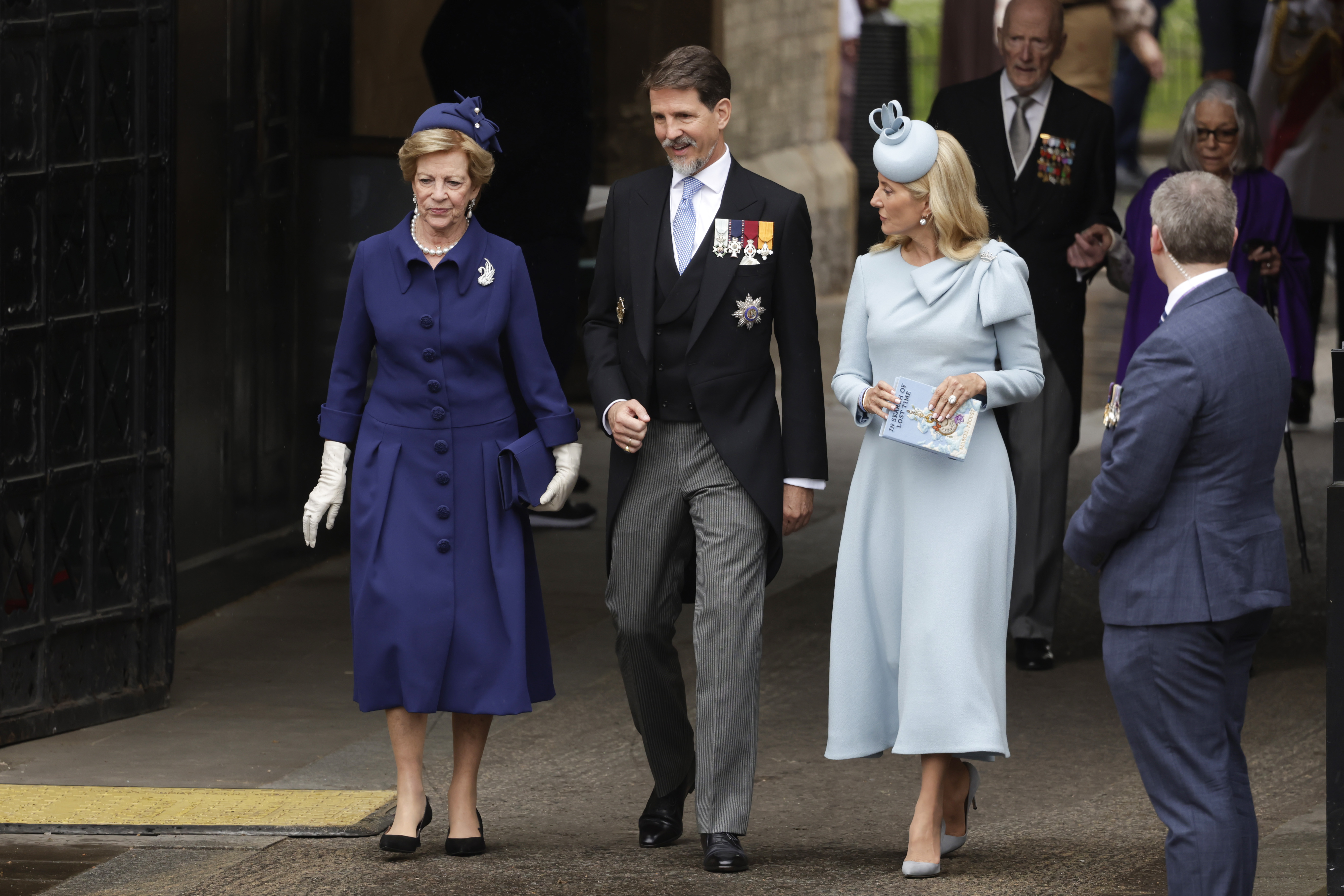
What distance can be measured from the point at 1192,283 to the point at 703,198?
4.68ft

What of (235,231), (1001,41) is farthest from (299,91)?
(1001,41)

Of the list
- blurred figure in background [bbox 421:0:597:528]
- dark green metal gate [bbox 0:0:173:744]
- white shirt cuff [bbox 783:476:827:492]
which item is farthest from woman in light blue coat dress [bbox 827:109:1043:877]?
blurred figure in background [bbox 421:0:597:528]

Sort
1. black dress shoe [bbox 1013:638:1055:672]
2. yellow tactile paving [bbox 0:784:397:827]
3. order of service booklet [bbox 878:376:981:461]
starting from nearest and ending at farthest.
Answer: order of service booklet [bbox 878:376:981:461] → yellow tactile paving [bbox 0:784:397:827] → black dress shoe [bbox 1013:638:1055:672]

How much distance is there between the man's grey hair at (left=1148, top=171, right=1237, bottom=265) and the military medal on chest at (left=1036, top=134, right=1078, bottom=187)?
271cm

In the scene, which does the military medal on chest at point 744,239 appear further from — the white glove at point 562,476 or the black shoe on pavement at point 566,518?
the black shoe on pavement at point 566,518

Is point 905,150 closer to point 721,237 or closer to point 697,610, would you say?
point 721,237

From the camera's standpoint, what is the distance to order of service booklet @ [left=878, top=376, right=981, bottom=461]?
17.0 feet

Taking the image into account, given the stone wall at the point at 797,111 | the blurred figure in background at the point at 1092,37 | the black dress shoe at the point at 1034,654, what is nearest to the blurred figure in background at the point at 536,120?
the black dress shoe at the point at 1034,654

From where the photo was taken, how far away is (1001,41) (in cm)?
731

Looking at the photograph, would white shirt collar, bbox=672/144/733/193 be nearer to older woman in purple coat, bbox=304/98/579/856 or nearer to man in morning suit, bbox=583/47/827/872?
man in morning suit, bbox=583/47/827/872

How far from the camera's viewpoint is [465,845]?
217 inches

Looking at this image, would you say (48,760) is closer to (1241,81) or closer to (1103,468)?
(1103,468)

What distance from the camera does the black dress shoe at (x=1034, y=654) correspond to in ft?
24.7

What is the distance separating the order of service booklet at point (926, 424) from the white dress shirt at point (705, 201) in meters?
0.36
